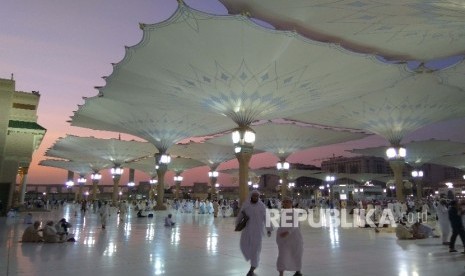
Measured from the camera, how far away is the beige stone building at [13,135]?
2606 cm

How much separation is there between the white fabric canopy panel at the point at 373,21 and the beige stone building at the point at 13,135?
2076 centimetres

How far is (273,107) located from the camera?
20.4 metres

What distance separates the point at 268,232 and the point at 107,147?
1520 inches

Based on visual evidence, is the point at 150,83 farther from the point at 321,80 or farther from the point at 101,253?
the point at 101,253

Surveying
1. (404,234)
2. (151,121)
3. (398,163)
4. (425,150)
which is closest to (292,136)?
(398,163)

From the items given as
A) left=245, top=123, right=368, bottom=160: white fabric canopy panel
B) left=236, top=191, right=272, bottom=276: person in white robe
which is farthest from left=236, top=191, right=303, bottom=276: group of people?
left=245, top=123, right=368, bottom=160: white fabric canopy panel

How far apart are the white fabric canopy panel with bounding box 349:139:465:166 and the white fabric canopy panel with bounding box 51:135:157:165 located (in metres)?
24.9

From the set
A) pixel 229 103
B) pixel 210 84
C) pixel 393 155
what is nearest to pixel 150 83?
pixel 210 84

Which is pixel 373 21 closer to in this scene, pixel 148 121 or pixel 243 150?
pixel 243 150

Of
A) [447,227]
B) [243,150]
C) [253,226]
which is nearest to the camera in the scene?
[253,226]

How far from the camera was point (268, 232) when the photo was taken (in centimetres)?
691

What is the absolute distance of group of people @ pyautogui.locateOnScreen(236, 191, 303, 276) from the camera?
5.90 m

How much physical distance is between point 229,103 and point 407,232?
10.8m

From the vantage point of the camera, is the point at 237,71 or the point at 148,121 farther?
the point at 148,121
